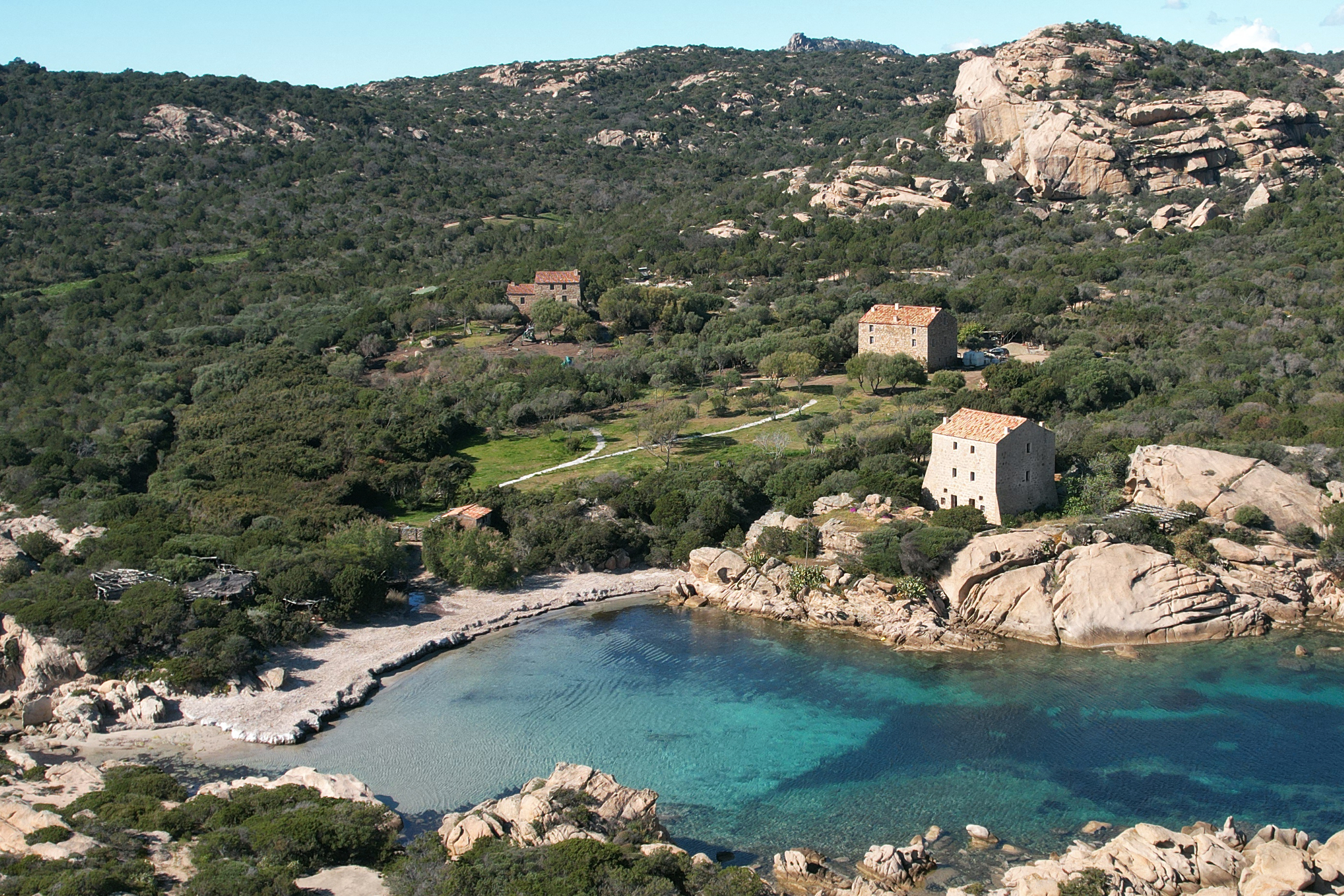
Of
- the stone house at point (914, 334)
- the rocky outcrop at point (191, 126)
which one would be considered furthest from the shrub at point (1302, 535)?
the rocky outcrop at point (191, 126)

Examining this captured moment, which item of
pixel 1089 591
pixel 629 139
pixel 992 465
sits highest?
pixel 629 139

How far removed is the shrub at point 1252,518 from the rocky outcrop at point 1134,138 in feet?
192

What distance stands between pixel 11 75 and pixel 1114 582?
122341 mm

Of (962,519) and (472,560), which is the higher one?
(962,519)

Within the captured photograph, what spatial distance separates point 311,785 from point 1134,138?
86590 mm

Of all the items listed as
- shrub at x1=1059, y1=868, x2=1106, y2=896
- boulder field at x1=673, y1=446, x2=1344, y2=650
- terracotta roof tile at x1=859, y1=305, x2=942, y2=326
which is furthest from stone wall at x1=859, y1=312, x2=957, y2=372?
shrub at x1=1059, y1=868, x2=1106, y2=896

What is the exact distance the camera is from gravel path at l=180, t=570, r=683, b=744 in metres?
30.7

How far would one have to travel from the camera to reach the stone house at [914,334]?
60.9 metres

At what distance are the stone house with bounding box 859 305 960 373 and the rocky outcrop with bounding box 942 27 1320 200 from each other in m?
36.1

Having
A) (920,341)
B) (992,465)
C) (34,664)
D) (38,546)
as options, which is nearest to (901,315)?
(920,341)

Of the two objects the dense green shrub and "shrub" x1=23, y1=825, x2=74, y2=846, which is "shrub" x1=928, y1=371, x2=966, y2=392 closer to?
the dense green shrub

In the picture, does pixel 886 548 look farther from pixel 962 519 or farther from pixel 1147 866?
pixel 1147 866

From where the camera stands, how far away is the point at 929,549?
1443 inches

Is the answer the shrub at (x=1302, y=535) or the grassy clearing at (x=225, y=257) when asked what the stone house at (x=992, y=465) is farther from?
the grassy clearing at (x=225, y=257)
